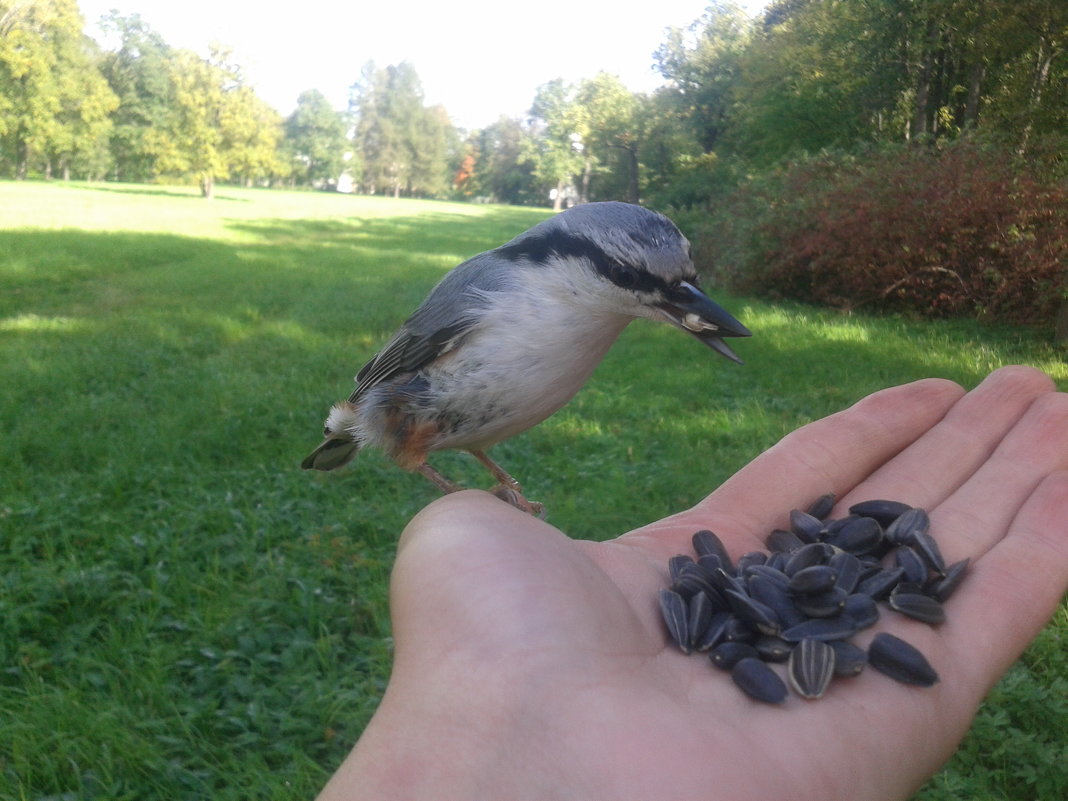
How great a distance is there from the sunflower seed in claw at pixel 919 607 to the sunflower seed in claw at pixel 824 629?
6.3 inches

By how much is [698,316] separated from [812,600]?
82 centimetres

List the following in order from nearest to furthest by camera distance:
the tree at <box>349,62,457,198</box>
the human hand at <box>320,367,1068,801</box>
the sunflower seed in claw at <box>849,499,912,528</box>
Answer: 1. the human hand at <box>320,367,1068,801</box>
2. the sunflower seed in claw at <box>849,499,912,528</box>
3. the tree at <box>349,62,457,198</box>

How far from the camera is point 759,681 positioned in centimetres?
174

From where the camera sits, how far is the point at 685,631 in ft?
6.35

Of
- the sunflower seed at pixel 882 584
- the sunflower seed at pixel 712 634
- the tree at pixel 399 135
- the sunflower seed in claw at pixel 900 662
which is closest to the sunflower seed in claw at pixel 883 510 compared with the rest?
the sunflower seed at pixel 882 584

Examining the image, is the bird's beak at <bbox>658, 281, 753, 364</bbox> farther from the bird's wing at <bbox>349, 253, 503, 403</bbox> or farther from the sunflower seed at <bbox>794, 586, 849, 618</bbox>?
the sunflower seed at <bbox>794, 586, 849, 618</bbox>

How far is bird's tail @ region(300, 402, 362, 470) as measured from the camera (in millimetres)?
2521

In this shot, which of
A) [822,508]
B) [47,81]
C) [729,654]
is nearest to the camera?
[729,654]

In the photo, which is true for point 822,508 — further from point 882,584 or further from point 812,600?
point 812,600

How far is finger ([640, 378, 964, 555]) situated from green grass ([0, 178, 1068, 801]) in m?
0.88

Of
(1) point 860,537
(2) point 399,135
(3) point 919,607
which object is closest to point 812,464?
(1) point 860,537

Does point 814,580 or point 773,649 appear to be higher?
point 814,580

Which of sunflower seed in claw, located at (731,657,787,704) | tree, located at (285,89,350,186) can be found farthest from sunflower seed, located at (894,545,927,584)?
tree, located at (285,89,350,186)

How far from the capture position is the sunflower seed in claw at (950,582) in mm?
2096
